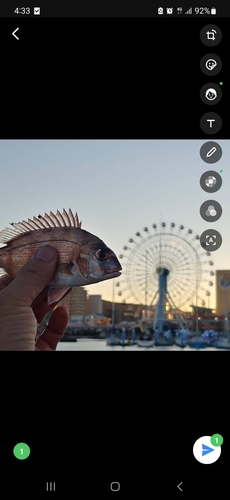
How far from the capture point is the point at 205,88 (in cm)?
146

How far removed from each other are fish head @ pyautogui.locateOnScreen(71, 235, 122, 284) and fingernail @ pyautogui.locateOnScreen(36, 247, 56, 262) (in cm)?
9

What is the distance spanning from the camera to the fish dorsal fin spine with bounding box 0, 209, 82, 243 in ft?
5.27

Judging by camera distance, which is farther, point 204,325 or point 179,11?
point 204,325

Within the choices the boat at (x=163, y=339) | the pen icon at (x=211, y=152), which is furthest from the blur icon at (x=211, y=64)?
the boat at (x=163, y=339)

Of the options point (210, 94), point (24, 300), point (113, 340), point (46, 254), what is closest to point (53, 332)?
point (24, 300)

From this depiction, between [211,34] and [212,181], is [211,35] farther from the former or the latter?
[212,181]

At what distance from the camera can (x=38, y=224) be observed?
5.51 feet

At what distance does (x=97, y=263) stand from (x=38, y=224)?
282 mm

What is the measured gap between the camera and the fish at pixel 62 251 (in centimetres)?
156
